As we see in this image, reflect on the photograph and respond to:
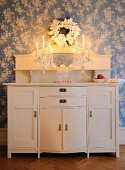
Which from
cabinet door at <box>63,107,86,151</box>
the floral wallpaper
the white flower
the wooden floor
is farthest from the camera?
the floral wallpaper

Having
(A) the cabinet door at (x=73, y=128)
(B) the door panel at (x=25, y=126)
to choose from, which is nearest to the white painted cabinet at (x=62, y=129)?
(A) the cabinet door at (x=73, y=128)

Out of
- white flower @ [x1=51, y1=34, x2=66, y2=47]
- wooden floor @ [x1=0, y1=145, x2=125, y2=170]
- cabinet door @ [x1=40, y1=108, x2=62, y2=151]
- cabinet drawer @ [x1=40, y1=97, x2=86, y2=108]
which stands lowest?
wooden floor @ [x1=0, y1=145, x2=125, y2=170]

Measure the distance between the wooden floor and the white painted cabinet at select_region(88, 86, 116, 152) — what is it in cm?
18

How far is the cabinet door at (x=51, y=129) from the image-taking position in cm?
320

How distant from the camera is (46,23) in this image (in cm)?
371

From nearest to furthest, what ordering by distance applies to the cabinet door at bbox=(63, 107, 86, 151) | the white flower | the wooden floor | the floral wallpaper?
the wooden floor
the cabinet door at bbox=(63, 107, 86, 151)
the white flower
the floral wallpaper

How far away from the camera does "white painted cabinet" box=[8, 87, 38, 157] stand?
10.6ft

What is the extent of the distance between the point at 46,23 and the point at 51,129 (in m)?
1.55

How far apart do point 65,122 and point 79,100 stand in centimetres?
33

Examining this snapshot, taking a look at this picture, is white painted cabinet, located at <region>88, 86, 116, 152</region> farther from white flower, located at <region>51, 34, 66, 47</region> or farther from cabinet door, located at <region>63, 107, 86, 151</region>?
white flower, located at <region>51, 34, 66, 47</region>

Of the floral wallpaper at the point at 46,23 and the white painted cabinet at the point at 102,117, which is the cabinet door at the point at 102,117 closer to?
the white painted cabinet at the point at 102,117

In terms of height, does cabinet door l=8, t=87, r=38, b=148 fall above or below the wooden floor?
above

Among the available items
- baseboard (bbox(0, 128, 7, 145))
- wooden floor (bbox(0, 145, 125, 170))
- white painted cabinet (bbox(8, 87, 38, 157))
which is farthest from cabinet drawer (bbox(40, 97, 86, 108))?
baseboard (bbox(0, 128, 7, 145))

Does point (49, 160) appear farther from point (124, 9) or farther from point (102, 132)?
point (124, 9)
